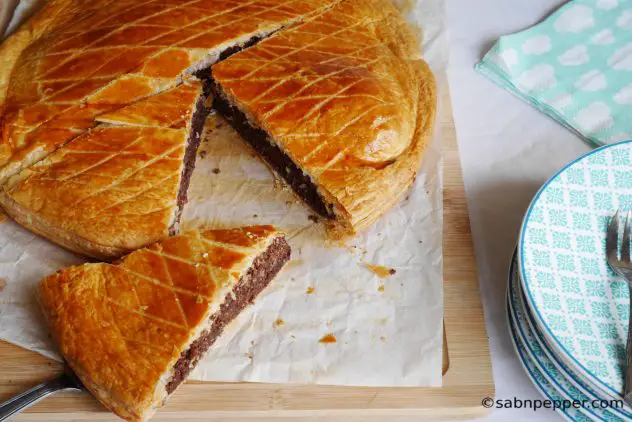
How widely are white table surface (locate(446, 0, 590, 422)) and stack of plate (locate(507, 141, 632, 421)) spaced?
0.28 meters

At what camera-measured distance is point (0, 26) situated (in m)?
4.34

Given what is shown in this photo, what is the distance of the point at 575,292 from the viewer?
2.90 m

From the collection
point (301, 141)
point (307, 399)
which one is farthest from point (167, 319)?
point (301, 141)

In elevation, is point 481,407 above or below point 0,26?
below

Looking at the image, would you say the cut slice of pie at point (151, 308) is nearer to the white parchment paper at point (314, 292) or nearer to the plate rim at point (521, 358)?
the white parchment paper at point (314, 292)

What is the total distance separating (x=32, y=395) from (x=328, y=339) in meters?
1.38

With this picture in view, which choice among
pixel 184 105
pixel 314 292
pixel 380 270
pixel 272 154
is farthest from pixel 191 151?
pixel 380 270

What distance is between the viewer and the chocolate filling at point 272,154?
12.0 ft

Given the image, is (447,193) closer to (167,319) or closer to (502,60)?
(502,60)

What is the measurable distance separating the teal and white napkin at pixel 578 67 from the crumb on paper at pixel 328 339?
7.62 ft

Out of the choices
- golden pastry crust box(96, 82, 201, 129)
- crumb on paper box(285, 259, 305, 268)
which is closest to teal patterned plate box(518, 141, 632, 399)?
crumb on paper box(285, 259, 305, 268)

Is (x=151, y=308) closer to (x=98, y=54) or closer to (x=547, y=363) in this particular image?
(x=98, y=54)

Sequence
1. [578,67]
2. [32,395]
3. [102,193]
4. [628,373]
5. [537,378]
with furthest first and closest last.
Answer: [578,67] → [102,193] → [537,378] → [32,395] → [628,373]

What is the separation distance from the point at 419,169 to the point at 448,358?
1.18 m
